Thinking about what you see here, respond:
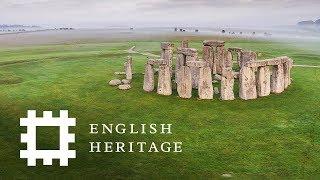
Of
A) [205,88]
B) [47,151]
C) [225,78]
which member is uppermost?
[225,78]

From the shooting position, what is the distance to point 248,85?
27.3 meters

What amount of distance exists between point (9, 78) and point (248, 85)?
59.8 feet

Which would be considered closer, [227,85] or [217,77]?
[227,85]

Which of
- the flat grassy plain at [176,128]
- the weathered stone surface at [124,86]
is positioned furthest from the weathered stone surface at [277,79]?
the weathered stone surface at [124,86]

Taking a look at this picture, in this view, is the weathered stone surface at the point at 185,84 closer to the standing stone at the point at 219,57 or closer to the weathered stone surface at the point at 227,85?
the weathered stone surface at the point at 227,85

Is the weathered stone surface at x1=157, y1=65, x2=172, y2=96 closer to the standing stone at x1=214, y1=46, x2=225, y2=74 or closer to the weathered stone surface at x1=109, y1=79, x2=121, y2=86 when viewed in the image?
the weathered stone surface at x1=109, y1=79, x2=121, y2=86

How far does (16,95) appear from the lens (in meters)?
29.0

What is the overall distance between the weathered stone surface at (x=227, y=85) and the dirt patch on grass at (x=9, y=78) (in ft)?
49.4

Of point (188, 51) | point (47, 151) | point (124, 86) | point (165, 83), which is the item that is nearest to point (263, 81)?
point (188, 51)

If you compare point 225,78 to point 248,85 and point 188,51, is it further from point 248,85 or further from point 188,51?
point 188,51

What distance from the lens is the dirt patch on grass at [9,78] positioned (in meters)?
33.7

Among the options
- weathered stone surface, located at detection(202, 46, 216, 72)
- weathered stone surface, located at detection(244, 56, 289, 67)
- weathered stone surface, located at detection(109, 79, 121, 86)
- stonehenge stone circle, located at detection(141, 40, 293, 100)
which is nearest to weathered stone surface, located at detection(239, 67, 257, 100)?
stonehenge stone circle, located at detection(141, 40, 293, 100)

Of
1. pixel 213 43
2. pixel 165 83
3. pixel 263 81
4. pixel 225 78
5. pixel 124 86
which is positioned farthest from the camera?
pixel 213 43

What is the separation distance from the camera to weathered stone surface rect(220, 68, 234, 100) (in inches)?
1053
